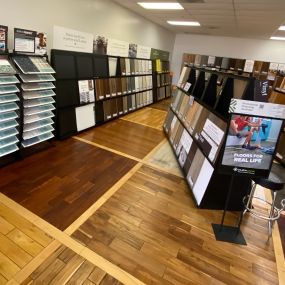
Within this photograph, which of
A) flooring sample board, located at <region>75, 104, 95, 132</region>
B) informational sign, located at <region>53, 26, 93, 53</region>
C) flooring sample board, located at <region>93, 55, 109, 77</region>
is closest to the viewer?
informational sign, located at <region>53, 26, 93, 53</region>

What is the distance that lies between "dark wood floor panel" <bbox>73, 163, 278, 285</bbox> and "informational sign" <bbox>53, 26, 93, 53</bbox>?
256cm

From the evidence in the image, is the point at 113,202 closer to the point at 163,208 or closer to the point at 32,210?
the point at 163,208

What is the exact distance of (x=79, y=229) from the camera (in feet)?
6.59

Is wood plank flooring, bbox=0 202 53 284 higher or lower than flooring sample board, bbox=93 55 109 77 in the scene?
lower

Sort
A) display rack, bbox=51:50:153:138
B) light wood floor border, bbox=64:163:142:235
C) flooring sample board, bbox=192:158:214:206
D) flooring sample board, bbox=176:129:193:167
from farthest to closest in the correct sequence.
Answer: display rack, bbox=51:50:153:138
flooring sample board, bbox=176:129:193:167
flooring sample board, bbox=192:158:214:206
light wood floor border, bbox=64:163:142:235

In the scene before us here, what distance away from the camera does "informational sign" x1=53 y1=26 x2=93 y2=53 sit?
11.7ft

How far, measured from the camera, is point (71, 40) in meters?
3.85

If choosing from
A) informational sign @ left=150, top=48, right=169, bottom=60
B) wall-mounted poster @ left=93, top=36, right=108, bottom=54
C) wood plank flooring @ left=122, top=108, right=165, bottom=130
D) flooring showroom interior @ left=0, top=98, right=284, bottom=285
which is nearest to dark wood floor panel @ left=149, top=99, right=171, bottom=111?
wood plank flooring @ left=122, top=108, right=165, bottom=130

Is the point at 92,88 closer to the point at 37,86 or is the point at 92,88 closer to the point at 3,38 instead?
the point at 37,86

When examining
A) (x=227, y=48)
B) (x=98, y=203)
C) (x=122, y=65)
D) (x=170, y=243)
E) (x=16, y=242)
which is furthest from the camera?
(x=227, y=48)

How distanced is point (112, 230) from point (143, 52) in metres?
5.53

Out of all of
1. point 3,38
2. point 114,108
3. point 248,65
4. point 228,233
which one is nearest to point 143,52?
point 114,108

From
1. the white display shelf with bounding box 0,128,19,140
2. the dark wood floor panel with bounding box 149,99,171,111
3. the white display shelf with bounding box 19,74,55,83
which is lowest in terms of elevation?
the dark wood floor panel with bounding box 149,99,171,111

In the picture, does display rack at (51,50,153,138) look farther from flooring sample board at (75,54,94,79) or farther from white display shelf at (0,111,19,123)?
white display shelf at (0,111,19,123)
